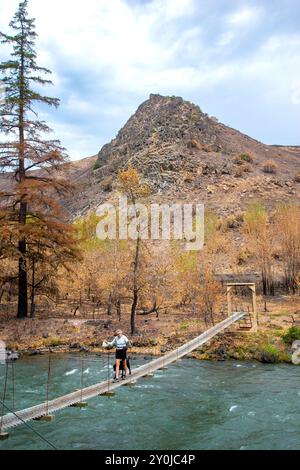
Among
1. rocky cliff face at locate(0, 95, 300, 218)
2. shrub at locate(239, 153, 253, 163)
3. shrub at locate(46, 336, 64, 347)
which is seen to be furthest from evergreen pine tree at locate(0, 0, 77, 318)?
shrub at locate(239, 153, 253, 163)

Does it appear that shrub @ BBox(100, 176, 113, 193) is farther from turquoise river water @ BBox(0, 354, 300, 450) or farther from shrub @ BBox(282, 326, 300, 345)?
turquoise river water @ BBox(0, 354, 300, 450)

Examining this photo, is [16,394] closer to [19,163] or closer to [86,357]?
[86,357]

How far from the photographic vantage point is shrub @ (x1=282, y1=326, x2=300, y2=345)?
20344 mm

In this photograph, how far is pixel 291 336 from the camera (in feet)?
67.1

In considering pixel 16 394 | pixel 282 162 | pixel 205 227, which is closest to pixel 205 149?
pixel 282 162

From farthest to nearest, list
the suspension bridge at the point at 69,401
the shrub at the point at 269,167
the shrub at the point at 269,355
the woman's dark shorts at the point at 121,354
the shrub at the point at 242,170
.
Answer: the shrub at the point at 269,167
the shrub at the point at 242,170
the shrub at the point at 269,355
the woman's dark shorts at the point at 121,354
the suspension bridge at the point at 69,401

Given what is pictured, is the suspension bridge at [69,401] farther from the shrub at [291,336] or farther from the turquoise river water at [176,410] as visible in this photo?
the shrub at [291,336]

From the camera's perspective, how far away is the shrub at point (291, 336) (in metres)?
20.3

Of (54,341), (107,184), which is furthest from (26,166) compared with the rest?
(107,184)

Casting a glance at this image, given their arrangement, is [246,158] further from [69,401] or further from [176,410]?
[69,401]

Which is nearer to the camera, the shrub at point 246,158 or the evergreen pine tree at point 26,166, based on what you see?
the evergreen pine tree at point 26,166

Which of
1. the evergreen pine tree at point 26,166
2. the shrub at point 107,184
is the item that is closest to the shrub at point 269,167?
the shrub at point 107,184

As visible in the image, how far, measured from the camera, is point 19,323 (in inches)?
950
